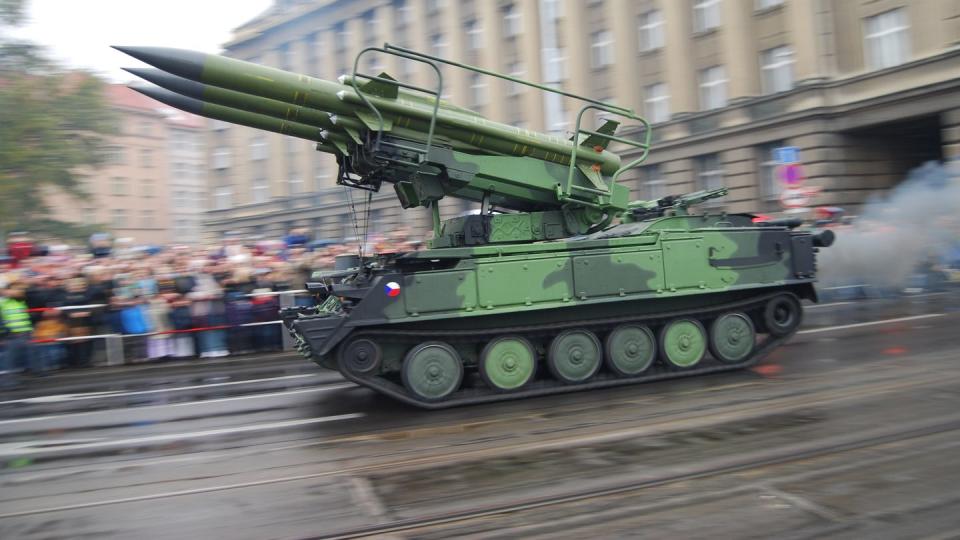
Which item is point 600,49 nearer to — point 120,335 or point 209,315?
point 209,315

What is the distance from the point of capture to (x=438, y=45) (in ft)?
134

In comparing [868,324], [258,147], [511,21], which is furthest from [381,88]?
[258,147]

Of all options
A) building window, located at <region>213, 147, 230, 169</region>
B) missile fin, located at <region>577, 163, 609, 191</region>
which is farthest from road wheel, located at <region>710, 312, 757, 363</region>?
building window, located at <region>213, 147, 230, 169</region>

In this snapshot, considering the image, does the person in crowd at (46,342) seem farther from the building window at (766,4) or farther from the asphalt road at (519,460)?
the building window at (766,4)

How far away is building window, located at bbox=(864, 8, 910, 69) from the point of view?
2398 cm

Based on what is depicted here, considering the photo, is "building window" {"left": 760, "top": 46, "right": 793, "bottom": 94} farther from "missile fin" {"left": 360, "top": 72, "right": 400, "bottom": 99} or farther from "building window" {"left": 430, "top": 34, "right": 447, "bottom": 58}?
"missile fin" {"left": 360, "top": 72, "right": 400, "bottom": 99}

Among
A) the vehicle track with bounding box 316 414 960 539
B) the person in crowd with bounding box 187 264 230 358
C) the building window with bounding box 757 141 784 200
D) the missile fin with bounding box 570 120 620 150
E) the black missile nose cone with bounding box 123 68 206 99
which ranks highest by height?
the building window with bounding box 757 141 784 200

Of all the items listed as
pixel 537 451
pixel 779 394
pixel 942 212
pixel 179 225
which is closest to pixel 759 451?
pixel 537 451

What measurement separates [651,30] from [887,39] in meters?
9.31

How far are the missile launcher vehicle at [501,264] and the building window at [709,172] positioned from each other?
58.5 feet

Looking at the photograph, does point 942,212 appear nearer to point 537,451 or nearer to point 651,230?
point 651,230

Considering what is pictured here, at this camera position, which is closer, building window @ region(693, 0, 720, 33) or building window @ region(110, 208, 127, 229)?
building window @ region(693, 0, 720, 33)

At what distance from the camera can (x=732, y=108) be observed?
28094mm

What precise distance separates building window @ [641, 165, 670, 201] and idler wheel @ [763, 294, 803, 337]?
1984cm
